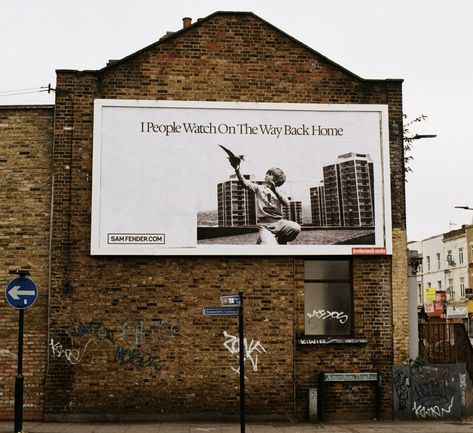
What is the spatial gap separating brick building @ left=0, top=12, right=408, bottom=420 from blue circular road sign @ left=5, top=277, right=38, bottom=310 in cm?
219

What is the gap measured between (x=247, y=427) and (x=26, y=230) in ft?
21.0

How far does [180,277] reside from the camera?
1513 cm

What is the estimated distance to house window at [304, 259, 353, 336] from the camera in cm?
1554

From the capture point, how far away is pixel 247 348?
1505 centimetres

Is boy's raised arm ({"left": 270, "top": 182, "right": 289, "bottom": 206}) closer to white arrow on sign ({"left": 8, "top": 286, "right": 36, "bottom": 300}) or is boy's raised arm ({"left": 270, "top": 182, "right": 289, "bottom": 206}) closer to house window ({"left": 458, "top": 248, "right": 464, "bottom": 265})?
white arrow on sign ({"left": 8, "top": 286, "right": 36, "bottom": 300})

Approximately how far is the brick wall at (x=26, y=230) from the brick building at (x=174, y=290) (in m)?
0.02

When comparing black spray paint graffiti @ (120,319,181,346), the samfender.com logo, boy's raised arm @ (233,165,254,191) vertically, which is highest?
boy's raised arm @ (233,165,254,191)

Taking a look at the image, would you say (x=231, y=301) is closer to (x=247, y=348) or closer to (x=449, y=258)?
(x=247, y=348)

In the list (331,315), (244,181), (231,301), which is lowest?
(331,315)

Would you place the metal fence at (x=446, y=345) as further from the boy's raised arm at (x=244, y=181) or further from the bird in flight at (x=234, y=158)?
the bird in flight at (x=234, y=158)

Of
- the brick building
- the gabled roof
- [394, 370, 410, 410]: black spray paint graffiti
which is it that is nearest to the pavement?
the brick building

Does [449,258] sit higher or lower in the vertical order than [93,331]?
higher

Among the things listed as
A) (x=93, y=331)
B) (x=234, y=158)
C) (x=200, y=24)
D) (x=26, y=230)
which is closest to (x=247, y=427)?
(x=93, y=331)

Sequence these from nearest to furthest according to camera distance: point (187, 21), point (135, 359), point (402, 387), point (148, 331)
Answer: point (135, 359)
point (148, 331)
point (402, 387)
point (187, 21)
